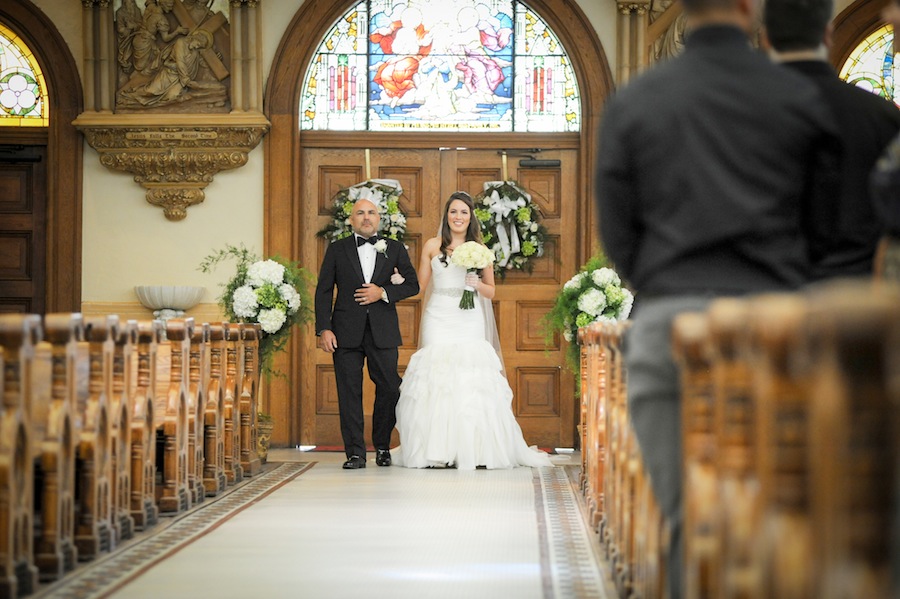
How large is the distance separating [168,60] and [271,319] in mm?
3302

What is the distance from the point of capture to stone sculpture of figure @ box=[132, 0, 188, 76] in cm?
1130

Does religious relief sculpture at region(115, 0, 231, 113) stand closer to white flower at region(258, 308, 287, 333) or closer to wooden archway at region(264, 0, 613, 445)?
wooden archway at region(264, 0, 613, 445)

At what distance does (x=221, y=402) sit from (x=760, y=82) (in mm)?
5481

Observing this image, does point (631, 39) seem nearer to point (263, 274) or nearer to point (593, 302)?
point (593, 302)

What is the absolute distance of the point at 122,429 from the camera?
585 centimetres

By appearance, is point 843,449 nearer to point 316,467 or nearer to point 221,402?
point 221,402

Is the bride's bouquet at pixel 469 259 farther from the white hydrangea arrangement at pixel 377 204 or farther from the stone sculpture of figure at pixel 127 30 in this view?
the stone sculpture of figure at pixel 127 30

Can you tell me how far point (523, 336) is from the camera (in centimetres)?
1155

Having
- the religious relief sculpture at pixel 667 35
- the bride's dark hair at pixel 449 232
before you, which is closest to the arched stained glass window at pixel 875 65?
the religious relief sculpture at pixel 667 35

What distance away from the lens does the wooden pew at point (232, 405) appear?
8.24 metres

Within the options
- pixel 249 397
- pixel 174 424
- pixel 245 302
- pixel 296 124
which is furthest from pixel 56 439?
pixel 296 124

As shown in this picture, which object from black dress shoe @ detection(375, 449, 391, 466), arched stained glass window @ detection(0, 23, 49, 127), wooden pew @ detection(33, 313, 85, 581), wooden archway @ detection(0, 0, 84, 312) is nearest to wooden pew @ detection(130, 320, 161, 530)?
wooden pew @ detection(33, 313, 85, 581)

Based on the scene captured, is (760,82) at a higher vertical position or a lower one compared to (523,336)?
higher

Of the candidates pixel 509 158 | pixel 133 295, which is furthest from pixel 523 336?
pixel 133 295
